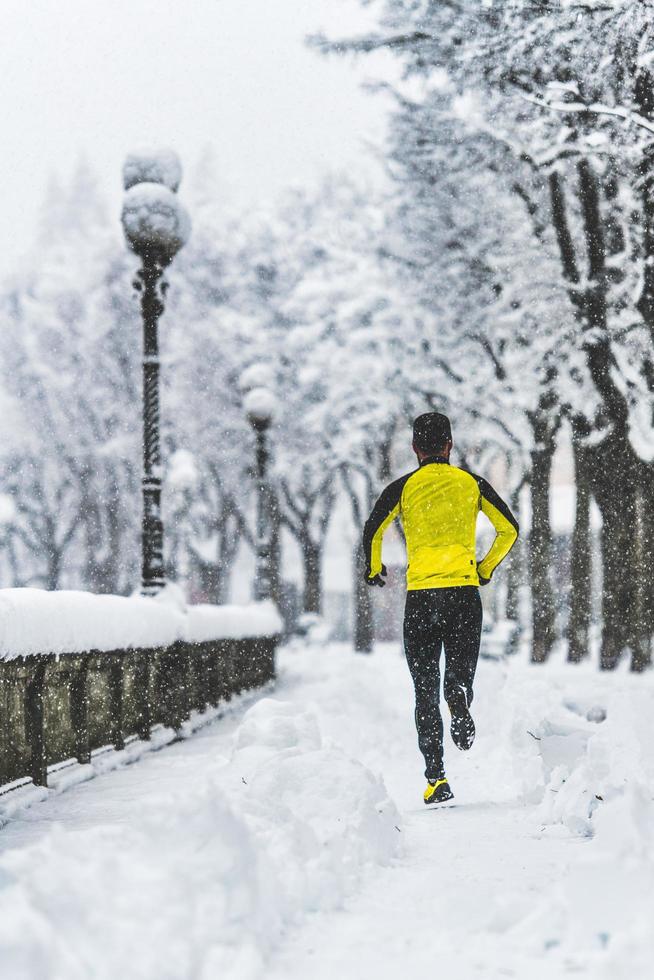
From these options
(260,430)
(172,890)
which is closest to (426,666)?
(172,890)

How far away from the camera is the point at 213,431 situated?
125 feet

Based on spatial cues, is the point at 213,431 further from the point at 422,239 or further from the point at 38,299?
the point at 422,239

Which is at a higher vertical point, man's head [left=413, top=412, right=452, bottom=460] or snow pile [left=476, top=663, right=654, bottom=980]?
man's head [left=413, top=412, right=452, bottom=460]

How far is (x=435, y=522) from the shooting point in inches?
Result: 258

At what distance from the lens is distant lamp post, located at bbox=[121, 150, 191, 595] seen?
12133 mm

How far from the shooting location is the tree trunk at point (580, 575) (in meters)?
24.0

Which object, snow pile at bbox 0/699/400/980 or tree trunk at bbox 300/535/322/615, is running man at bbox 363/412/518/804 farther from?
tree trunk at bbox 300/535/322/615

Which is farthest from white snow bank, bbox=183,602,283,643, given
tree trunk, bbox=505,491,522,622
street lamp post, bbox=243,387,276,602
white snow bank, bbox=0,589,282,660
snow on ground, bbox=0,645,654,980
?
→ tree trunk, bbox=505,491,522,622

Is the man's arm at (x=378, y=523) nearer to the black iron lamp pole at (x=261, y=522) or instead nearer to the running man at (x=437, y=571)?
the running man at (x=437, y=571)

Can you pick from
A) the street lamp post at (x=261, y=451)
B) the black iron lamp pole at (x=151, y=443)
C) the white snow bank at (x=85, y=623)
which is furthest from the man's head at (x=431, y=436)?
the street lamp post at (x=261, y=451)

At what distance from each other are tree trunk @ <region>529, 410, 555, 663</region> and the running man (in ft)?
62.3

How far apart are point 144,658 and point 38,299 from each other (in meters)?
35.3

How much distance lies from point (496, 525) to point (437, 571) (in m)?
0.46

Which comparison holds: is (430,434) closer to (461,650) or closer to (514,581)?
(461,650)
